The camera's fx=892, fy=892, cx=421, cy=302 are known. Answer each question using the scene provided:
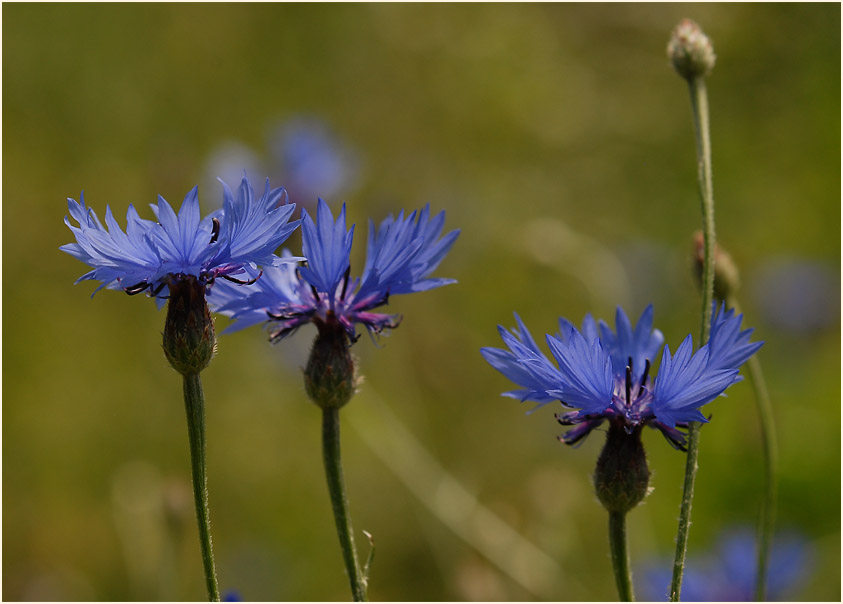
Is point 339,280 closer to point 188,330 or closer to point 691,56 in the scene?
point 188,330

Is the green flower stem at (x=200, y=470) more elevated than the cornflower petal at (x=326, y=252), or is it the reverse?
the cornflower petal at (x=326, y=252)

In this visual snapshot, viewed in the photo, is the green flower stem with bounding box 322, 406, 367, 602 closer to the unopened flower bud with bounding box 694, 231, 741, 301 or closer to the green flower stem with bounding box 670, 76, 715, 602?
the green flower stem with bounding box 670, 76, 715, 602

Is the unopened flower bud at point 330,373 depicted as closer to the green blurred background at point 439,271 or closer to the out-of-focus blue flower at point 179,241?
the out-of-focus blue flower at point 179,241

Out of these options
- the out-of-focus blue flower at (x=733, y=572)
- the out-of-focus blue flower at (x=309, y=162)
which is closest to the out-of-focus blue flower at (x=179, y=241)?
the out-of-focus blue flower at (x=733, y=572)

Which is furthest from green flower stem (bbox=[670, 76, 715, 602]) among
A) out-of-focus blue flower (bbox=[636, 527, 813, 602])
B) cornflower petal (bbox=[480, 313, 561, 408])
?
out-of-focus blue flower (bbox=[636, 527, 813, 602])

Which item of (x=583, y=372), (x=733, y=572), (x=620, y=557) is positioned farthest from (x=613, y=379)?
(x=733, y=572)

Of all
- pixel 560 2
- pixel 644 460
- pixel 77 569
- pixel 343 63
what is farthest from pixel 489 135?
pixel 644 460
